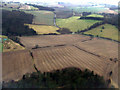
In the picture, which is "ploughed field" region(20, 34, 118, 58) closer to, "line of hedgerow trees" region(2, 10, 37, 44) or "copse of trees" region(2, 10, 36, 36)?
"line of hedgerow trees" region(2, 10, 37, 44)

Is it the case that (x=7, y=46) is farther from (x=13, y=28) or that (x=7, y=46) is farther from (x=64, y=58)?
(x=13, y=28)

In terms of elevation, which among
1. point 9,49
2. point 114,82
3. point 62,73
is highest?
point 9,49

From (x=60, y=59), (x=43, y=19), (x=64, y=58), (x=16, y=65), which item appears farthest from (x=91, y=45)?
(x=43, y=19)

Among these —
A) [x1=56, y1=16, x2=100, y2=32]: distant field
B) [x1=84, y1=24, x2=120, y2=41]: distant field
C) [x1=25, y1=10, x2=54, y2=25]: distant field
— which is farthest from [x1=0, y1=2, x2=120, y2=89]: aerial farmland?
[x1=25, y1=10, x2=54, y2=25]: distant field

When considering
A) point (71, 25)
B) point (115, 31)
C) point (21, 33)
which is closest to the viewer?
point (21, 33)

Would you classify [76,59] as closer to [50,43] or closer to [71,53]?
[71,53]

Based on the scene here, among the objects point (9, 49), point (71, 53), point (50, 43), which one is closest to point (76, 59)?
point (71, 53)
